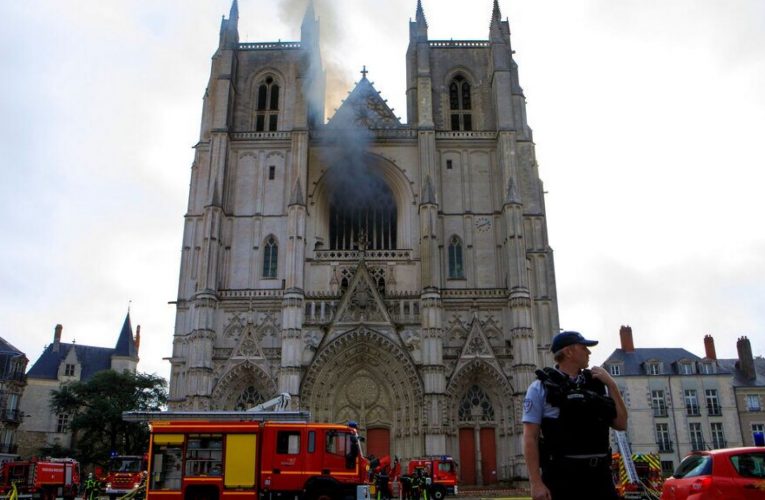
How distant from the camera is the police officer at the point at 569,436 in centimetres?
420

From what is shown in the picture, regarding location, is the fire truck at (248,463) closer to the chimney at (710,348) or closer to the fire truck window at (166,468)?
the fire truck window at (166,468)

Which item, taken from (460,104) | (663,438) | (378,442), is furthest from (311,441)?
(663,438)

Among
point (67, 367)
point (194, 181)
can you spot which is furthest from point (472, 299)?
point (67, 367)

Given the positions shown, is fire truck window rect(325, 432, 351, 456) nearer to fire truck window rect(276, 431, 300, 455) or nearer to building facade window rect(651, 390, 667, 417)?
fire truck window rect(276, 431, 300, 455)

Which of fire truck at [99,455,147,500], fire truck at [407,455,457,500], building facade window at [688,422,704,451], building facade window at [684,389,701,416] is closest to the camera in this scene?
fire truck at [407,455,457,500]

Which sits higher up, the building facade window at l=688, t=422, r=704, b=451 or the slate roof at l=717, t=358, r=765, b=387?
the slate roof at l=717, t=358, r=765, b=387

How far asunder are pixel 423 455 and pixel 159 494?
16907 mm

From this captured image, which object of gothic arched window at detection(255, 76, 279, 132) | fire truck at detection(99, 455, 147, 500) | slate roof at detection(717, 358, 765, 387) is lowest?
fire truck at detection(99, 455, 147, 500)

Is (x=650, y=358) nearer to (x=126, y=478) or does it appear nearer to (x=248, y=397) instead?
(x=248, y=397)

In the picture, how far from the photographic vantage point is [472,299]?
3388 cm

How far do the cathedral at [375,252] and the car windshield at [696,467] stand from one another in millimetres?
22176

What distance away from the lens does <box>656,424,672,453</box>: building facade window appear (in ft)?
141

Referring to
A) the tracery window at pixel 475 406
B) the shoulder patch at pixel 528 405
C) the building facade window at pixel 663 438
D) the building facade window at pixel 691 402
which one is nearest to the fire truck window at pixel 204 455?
the shoulder patch at pixel 528 405

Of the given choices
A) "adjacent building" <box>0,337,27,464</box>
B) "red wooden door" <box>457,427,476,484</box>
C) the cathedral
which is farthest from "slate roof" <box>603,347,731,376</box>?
"adjacent building" <box>0,337,27,464</box>
